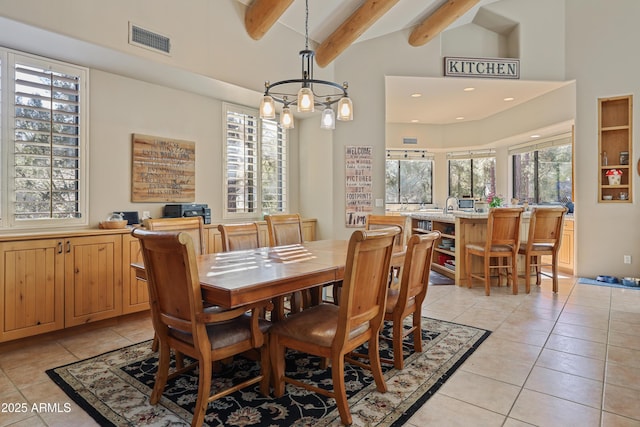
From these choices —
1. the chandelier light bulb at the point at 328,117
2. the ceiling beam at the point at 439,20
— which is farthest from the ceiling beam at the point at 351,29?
the chandelier light bulb at the point at 328,117

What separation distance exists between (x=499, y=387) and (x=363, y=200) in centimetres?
350

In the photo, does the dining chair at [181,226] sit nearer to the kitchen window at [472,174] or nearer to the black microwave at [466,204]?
the black microwave at [466,204]

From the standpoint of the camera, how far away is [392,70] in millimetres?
5367

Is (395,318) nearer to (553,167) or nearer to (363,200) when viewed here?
(363,200)

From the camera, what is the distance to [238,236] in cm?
329

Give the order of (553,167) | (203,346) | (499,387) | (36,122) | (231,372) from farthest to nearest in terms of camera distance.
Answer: (553,167)
(36,122)
(231,372)
(499,387)
(203,346)

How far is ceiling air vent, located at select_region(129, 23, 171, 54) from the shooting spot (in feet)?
10.5

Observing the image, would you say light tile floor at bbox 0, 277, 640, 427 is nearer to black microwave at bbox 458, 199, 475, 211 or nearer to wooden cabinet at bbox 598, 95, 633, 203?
wooden cabinet at bbox 598, 95, 633, 203

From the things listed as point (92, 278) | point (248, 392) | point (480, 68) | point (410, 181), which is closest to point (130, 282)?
point (92, 278)

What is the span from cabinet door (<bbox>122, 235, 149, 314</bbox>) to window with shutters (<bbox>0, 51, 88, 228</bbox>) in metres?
0.49

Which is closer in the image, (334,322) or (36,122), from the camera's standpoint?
(334,322)

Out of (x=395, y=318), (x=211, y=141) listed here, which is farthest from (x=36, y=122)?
(x=395, y=318)

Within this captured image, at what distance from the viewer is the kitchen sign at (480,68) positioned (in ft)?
17.7

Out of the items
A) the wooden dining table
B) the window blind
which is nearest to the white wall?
the window blind
